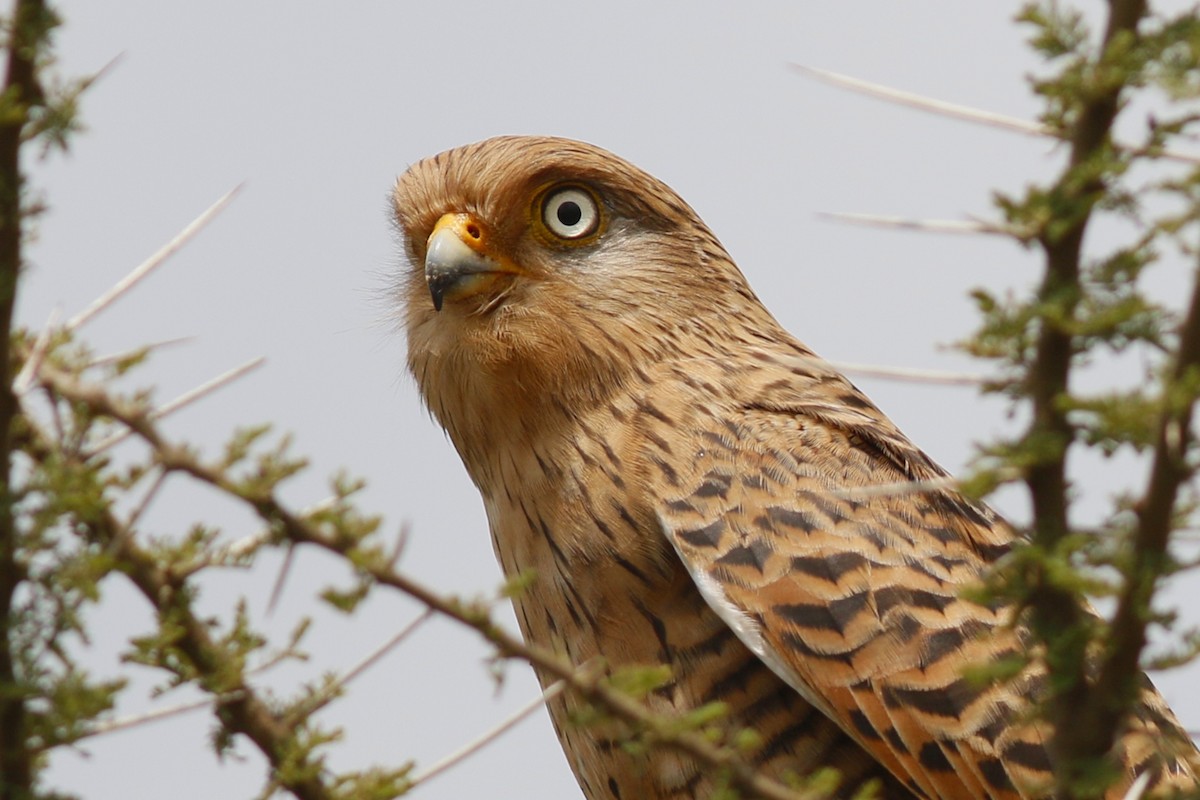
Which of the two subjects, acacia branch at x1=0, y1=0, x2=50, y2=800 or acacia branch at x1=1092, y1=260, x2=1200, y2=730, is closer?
acacia branch at x1=1092, y1=260, x2=1200, y2=730

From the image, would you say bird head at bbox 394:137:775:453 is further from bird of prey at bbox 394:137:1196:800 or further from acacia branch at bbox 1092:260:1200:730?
acacia branch at bbox 1092:260:1200:730

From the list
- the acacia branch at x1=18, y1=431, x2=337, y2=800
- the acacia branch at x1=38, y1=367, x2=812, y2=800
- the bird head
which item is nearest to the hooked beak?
the bird head

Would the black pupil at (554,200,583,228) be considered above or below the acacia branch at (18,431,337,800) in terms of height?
above

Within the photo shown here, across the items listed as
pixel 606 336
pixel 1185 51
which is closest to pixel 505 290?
pixel 606 336

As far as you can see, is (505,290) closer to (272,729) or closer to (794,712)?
(794,712)

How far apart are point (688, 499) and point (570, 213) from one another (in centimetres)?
123

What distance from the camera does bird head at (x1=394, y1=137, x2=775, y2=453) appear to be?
4.79m

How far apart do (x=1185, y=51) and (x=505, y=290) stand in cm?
330

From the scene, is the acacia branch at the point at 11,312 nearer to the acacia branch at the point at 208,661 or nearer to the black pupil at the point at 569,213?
the acacia branch at the point at 208,661

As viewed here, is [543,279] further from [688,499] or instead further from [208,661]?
[208,661]

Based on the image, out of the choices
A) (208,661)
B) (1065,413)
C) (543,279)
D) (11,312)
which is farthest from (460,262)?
(1065,413)

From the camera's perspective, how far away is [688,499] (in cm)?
431

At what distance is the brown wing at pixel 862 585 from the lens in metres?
3.88

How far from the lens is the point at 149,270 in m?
2.21
